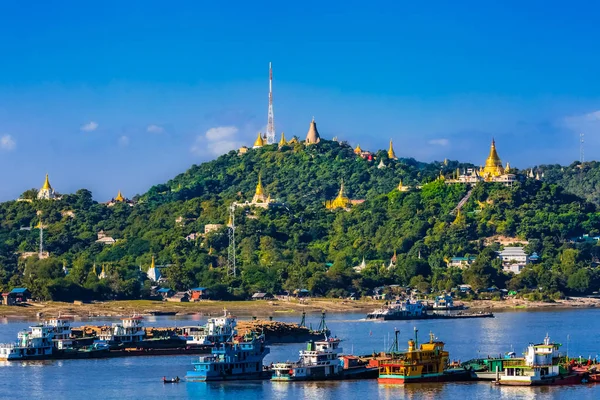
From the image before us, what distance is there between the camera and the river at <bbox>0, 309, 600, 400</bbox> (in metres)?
57.4

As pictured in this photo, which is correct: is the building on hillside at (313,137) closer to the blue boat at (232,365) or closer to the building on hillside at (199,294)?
the building on hillside at (199,294)

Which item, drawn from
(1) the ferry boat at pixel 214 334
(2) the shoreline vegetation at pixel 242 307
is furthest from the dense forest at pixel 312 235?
(1) the ferry boat at pixel 214 334

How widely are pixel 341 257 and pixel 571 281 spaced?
23839 millimetres

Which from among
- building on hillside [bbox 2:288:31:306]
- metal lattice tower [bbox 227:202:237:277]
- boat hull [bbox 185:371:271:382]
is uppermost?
metal lattice tower [bbox 227:202:237:277]

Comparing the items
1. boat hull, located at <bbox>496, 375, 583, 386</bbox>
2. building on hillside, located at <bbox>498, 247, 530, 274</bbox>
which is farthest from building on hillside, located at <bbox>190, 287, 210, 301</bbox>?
boat hull, located at <bbox>496, 375, 583, 386</bbox>

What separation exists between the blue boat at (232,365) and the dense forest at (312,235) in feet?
174

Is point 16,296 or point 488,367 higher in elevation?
point 16,296

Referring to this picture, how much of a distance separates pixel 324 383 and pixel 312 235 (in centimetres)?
8934

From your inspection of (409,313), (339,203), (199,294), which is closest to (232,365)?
(409,313)

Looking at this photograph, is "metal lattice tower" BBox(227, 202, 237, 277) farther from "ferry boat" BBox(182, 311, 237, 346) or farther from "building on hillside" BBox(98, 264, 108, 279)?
"ferry boat" BBox(182, 311, 237, 346)

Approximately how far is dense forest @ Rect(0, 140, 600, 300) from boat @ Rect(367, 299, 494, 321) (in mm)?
15044

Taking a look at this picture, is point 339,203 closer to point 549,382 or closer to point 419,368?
point 419,368

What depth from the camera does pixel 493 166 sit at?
514ft

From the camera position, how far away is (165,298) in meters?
120
